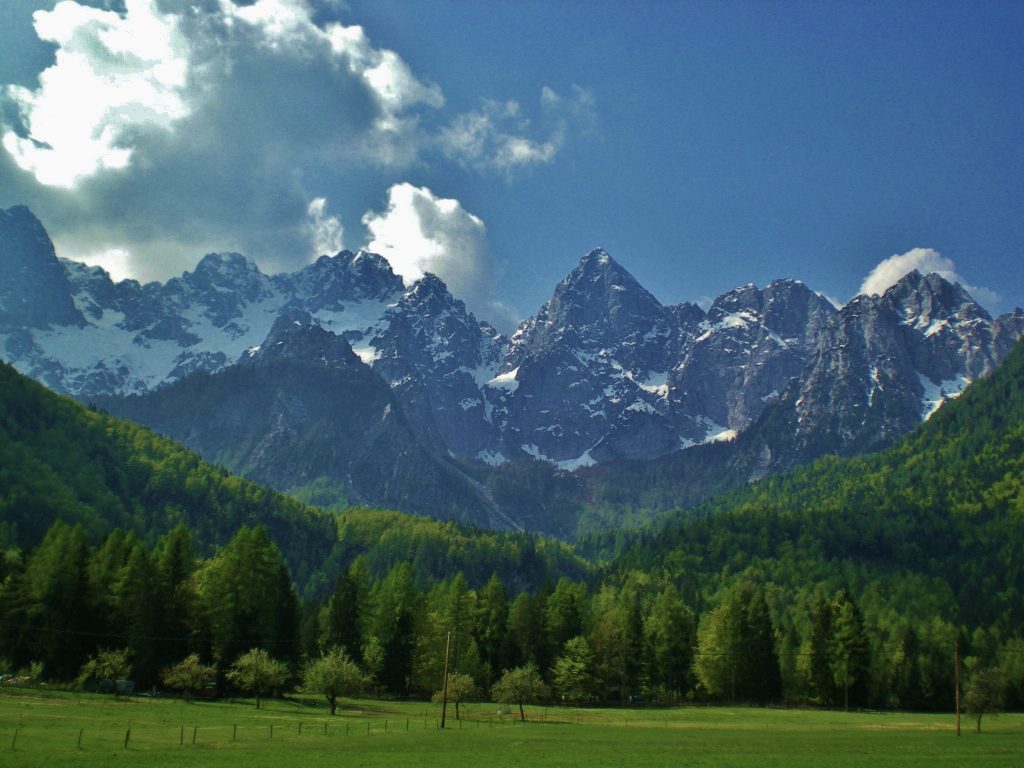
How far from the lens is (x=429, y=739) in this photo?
72.4 meters

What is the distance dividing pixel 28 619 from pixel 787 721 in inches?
3167

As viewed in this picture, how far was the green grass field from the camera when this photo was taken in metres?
58.0

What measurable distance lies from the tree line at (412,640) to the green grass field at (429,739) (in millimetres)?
9193

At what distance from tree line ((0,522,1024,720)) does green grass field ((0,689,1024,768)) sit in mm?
9193

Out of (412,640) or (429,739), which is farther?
(412,640)

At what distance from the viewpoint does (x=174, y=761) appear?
54125 mm

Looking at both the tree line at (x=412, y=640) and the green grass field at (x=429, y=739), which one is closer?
the green grass field at (x=429, y=739)

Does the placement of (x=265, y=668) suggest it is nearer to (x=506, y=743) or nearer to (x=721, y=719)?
(x=506, y=743)

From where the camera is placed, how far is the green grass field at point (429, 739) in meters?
58.0

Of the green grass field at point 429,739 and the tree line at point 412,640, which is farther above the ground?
the tree line at point 412,640

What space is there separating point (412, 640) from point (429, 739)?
54954 millimetres

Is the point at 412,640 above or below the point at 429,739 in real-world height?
above

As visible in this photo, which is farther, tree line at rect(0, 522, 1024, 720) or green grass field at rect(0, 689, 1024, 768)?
tree line at rect(0, 522, 1024, 720)

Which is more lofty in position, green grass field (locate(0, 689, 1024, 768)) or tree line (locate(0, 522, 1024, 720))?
tree line (locate(0, 522, 1024, 720))
